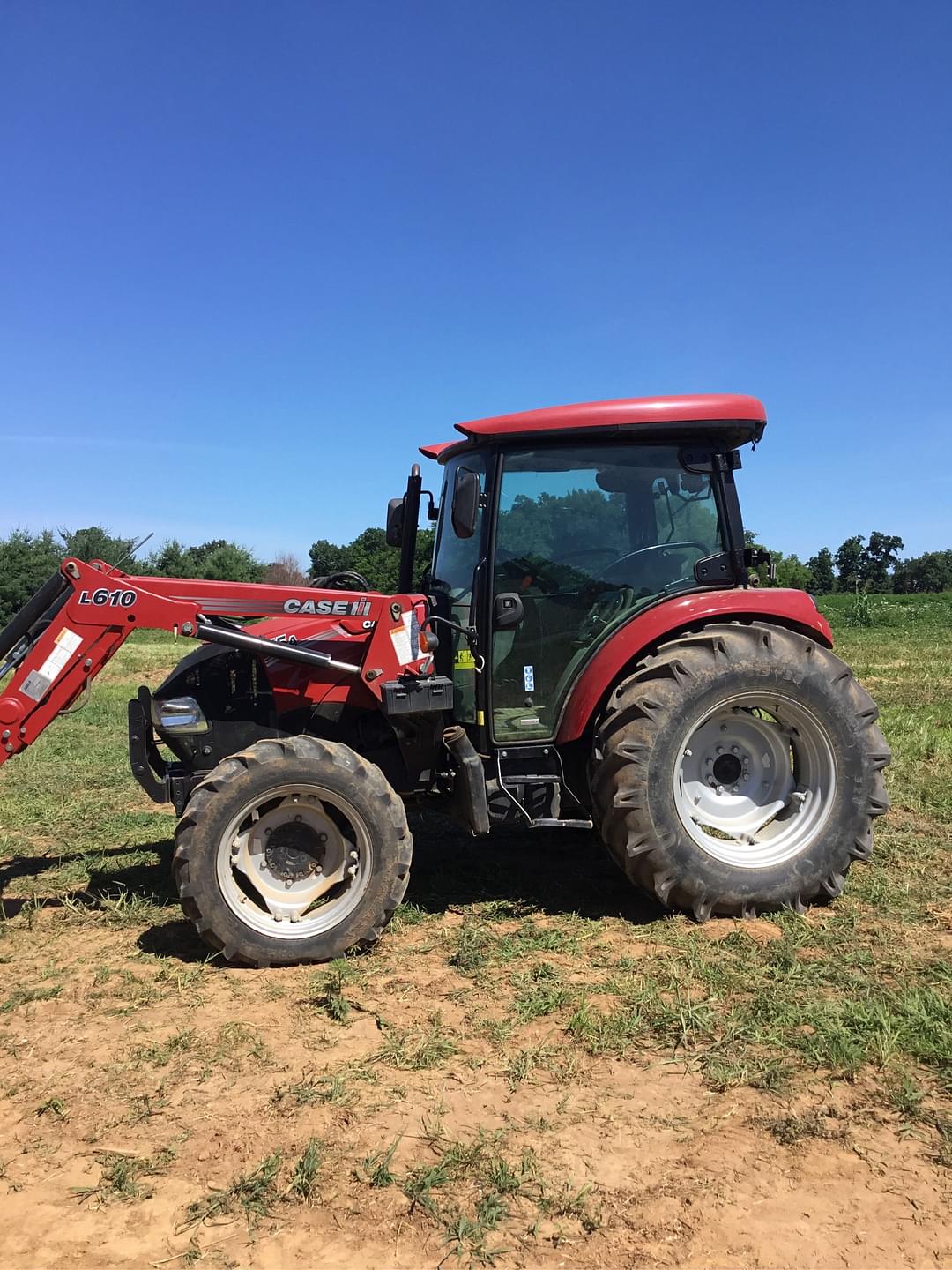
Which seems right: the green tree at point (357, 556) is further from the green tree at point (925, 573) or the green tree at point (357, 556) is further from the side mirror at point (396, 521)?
the green tree at point (925, 573)

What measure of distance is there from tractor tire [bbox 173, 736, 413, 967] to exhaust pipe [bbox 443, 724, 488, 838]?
15.0 inches

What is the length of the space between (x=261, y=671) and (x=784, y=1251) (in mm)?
3473

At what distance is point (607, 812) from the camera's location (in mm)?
4270

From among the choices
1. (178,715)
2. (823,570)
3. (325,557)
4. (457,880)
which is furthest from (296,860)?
(823,570)

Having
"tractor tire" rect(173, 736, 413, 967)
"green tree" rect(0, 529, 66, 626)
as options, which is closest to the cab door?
"tractor tire" rect(173, 736, 413, 967)

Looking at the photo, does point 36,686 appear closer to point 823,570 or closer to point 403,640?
point 403,640

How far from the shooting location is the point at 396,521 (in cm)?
559

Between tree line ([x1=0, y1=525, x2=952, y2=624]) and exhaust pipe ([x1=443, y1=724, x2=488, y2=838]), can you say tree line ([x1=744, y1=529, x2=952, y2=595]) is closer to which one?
tree line ([x1=0, y1=525, x2=952, y2=624])

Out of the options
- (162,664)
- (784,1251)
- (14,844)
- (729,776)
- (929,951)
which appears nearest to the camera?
(784,1251)

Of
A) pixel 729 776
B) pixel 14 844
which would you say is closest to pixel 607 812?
pixel 729 776

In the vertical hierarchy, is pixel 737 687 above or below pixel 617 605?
below

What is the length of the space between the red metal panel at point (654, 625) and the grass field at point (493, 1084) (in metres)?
1.09

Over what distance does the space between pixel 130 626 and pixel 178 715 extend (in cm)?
59

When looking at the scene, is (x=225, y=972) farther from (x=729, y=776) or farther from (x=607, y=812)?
(x=729, y=776)
